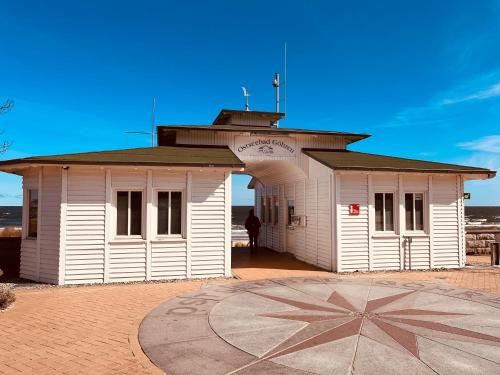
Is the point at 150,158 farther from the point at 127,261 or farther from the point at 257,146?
the point at 257,146

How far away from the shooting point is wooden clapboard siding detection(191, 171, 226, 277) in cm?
1184

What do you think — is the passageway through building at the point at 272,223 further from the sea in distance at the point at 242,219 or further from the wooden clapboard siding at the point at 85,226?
the sea in distance at the point at 242,219

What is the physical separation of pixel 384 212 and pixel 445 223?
2.56m

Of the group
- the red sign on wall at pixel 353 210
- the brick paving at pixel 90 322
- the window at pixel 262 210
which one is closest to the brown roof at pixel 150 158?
the brick paving at pixel 90 322

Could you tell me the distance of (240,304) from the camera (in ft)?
27.9

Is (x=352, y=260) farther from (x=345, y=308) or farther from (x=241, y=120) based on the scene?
(x=241, y=120)

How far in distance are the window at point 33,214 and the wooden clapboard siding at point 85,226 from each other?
1631 millimetres

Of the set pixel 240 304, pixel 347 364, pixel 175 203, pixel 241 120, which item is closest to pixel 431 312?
pixel 347 364

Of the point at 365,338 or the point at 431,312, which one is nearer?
the point at 365,338

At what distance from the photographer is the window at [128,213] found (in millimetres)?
11469

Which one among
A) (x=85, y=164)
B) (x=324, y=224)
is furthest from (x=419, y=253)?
(x=85, y=164)

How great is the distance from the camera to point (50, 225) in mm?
11180

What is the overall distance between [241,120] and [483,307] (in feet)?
41.8

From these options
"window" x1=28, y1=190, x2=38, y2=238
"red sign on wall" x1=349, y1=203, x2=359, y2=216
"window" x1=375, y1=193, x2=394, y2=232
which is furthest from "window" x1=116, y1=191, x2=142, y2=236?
"window" x1=375, y1=193, x2=394, y2=232
